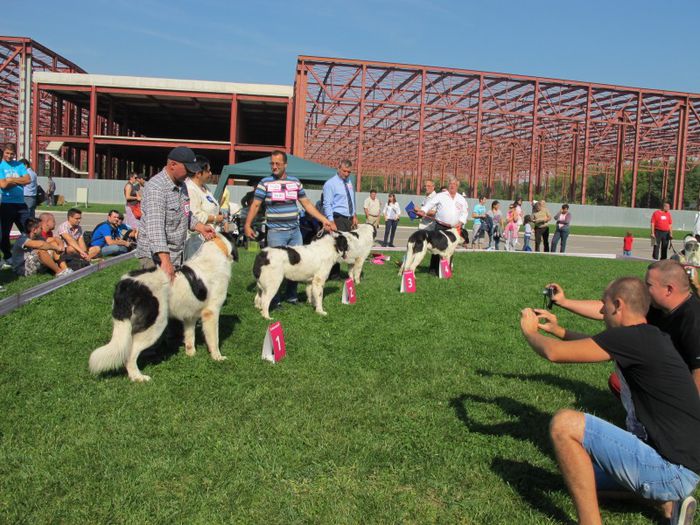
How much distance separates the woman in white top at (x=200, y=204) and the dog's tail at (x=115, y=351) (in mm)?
2015

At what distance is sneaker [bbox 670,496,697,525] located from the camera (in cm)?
252

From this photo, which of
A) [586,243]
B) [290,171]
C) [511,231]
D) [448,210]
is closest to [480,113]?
[586,243]

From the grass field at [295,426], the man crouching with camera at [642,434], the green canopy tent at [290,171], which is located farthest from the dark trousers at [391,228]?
the man crouching with camera at [642,434]

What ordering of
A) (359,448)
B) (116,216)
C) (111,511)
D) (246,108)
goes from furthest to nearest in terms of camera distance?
(246,108), (116,216), (359,448), (111,511)

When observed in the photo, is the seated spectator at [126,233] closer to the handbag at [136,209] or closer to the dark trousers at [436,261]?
the handbag at [136,209]

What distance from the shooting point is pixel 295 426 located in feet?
12.3

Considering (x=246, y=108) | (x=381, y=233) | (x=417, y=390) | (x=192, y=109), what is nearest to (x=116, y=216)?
(x=417, y=390)

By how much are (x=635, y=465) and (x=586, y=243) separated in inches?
880

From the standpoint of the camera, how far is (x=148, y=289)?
442cm

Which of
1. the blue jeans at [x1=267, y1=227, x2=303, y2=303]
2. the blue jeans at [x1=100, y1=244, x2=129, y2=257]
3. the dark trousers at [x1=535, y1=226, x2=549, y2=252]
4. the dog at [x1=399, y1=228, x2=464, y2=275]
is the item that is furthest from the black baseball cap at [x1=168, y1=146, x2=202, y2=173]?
the dark trousers at [x1=535, y1=226, x2=549, y2=252]

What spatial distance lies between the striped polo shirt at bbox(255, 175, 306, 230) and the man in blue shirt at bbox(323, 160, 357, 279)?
64.3 inches

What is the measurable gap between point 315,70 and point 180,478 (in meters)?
31.5

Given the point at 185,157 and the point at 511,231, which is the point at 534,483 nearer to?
the point at 185,157

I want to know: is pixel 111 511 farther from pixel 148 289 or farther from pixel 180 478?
pixel 148 289
